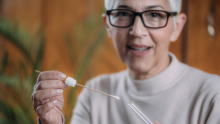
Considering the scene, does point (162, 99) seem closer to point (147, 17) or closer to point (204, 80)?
point (204, 80)

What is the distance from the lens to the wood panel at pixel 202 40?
152cm

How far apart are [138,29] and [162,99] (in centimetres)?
33

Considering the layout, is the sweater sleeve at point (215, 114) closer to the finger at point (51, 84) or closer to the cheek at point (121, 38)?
the cheek at point (121, 38)

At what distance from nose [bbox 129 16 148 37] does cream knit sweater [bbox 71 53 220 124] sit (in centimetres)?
24

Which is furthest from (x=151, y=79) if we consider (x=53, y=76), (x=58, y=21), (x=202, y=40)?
(x=58, y=21)

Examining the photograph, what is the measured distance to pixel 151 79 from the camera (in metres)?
0.90

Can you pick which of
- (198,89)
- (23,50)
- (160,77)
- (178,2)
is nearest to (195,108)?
(198,89)

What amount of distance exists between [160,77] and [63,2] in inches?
59.8

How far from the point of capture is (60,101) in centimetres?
78

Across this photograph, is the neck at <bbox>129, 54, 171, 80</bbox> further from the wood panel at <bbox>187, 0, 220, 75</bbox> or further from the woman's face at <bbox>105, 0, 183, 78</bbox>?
the wood panel at <bbox>187, 0, 220, 75</bbox>

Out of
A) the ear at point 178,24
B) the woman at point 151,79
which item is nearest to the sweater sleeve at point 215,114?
the woman at point 151,79

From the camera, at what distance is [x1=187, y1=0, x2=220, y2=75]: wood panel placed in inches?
60.0

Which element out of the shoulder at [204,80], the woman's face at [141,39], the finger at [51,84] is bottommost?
the shoulder at [204,80]

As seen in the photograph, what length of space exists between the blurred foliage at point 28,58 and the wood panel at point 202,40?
29.2 inches
